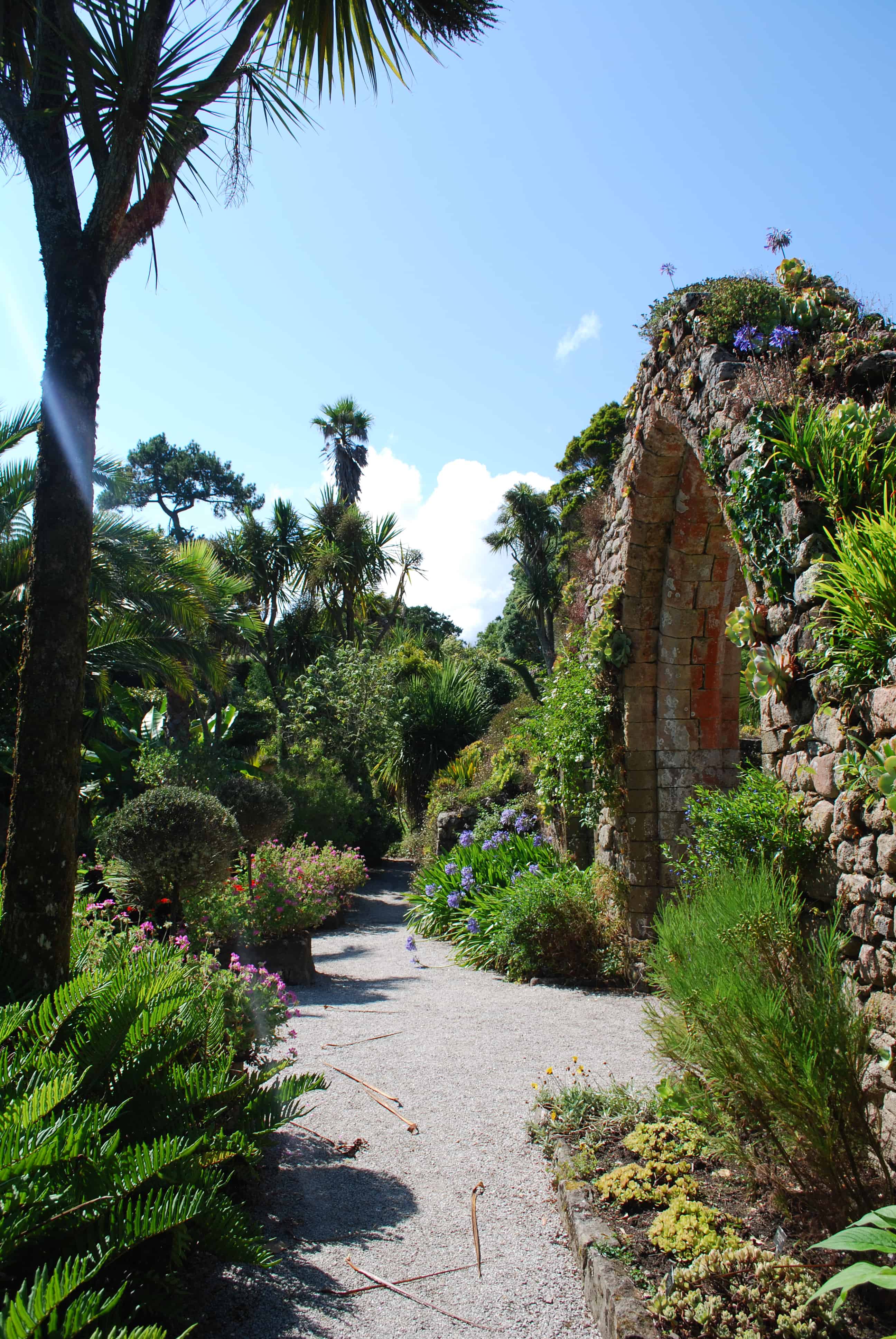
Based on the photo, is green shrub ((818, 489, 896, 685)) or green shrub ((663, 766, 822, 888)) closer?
green shrub ((818, 489, 896, 685))

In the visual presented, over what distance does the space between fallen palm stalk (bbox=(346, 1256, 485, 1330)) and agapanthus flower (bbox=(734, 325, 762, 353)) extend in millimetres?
4496

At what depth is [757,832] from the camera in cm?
358

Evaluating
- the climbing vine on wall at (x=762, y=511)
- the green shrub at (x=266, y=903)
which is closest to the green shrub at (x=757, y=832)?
the climbing vine on wall at (x=762, y=511)

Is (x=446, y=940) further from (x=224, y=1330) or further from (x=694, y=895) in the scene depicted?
(x=224, y=1330)

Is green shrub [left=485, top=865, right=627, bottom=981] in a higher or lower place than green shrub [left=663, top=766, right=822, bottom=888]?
lower

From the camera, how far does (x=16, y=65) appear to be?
3.11m

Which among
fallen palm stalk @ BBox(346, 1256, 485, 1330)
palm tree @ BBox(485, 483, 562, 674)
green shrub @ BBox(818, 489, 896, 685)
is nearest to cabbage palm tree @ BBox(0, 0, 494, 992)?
fallen palm stalk @ BBox(346, 1256, 485, 1330)

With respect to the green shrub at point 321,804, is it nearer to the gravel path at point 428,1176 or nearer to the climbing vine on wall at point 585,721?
the climbing vine on wall at point 585,721

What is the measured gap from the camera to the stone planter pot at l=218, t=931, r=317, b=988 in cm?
630

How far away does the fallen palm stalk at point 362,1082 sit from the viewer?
3.99 meters

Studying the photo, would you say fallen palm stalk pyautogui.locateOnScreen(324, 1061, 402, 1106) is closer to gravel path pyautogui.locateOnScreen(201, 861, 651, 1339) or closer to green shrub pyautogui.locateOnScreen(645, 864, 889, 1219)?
gravel path pyautogui.locateOnScreen(201, 861, 651, 1339)

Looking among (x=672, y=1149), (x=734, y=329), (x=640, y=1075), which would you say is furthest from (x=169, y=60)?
(x=640, y=1075)

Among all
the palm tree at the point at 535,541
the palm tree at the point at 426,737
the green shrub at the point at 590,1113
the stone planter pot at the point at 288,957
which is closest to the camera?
the green shrub at the point at 590,1113

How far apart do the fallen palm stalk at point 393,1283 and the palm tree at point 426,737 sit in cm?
1191
